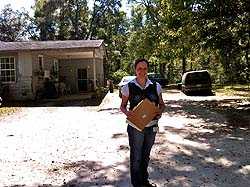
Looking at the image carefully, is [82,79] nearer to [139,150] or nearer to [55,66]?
[55,66]

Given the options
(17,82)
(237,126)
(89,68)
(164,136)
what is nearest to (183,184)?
(164,136)

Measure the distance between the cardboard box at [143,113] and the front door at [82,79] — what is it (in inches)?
1257

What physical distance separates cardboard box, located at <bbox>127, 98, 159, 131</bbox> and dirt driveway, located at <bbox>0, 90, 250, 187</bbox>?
1353mm

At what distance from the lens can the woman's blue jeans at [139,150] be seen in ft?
20.9

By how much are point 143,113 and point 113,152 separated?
160 inches

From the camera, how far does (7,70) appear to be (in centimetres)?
2889

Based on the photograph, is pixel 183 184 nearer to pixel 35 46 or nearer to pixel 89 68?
pixel 35 46

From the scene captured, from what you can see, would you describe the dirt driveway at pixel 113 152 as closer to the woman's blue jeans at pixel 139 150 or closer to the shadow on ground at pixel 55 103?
the woman's blue jeans at pixel 139 150

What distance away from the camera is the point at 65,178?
25.6 feet

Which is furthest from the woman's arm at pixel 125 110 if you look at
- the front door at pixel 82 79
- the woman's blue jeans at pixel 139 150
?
the front door at pixel 82 79

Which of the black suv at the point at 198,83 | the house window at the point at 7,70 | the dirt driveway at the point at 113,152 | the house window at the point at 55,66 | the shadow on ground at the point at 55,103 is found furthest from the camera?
the house window at the point at 55,66

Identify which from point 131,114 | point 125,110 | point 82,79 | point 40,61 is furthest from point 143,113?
point 82,79

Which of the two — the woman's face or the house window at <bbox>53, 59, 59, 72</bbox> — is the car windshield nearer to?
the house window at <bbox>53, 59, 59, 72</bbox>

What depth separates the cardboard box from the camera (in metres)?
6.21
